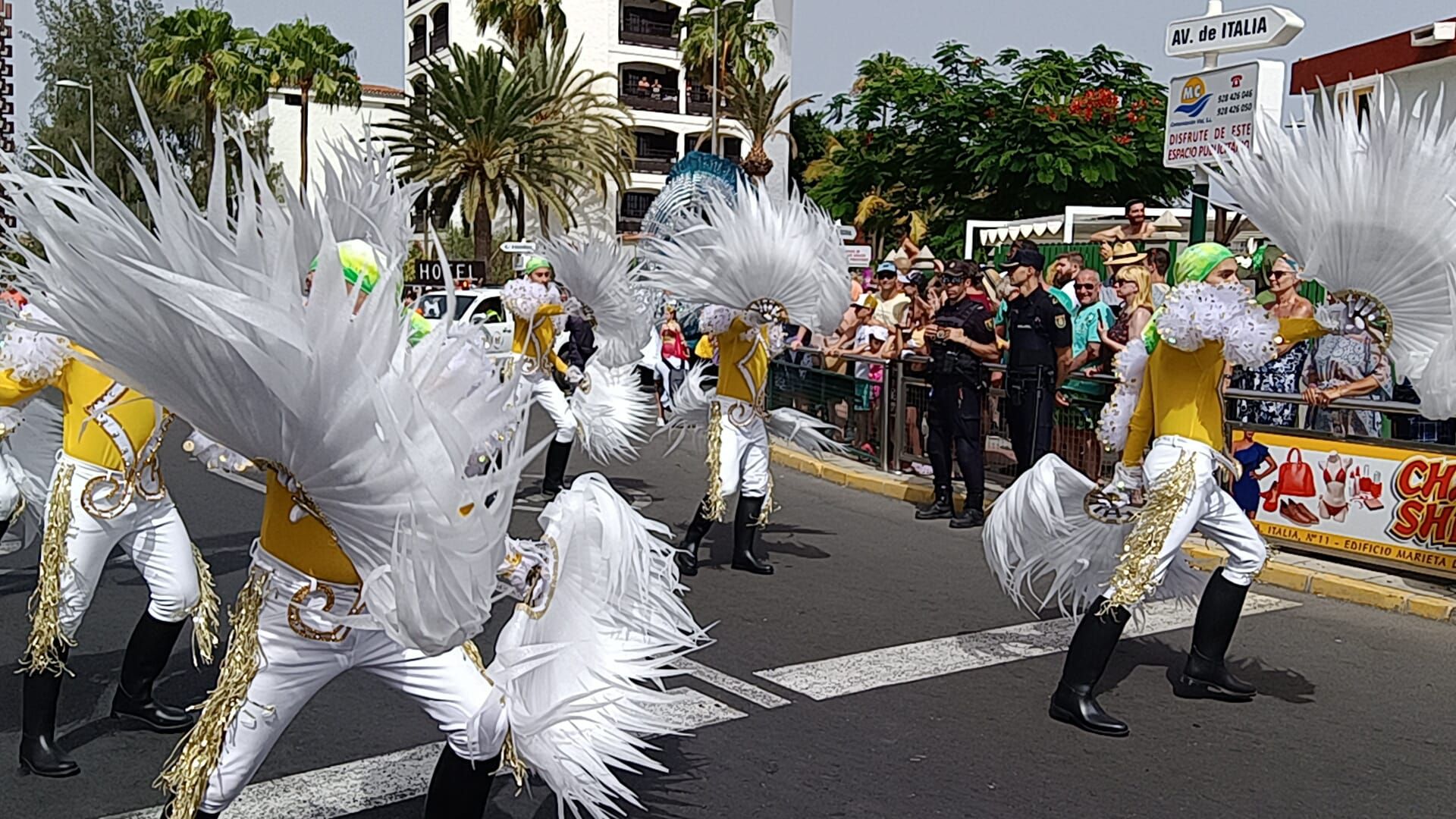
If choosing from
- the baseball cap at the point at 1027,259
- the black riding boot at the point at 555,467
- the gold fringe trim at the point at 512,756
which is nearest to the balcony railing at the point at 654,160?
the black riding boot at the point at 555,467

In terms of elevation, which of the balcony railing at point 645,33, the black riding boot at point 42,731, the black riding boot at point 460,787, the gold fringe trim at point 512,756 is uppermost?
the balcony railing at point 645,33

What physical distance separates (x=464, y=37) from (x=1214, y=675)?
175 ft

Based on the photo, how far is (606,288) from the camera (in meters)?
10.0

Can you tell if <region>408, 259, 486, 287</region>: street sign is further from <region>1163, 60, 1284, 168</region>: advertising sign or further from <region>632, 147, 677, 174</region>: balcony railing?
<region>632, 147, 677, 174</region>: balcony railing

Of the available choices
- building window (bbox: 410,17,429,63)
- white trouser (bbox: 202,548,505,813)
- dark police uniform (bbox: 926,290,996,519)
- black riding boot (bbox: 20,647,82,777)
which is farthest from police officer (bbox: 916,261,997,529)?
building window (bbox: 410,17,429,63)

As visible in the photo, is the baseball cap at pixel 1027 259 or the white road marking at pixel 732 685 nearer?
the white road marking at pixel 732 685

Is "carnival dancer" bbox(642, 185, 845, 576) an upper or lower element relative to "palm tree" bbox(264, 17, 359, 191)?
lower

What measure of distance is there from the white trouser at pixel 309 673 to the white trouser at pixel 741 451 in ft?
14.1

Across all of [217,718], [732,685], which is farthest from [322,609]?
[732,685]

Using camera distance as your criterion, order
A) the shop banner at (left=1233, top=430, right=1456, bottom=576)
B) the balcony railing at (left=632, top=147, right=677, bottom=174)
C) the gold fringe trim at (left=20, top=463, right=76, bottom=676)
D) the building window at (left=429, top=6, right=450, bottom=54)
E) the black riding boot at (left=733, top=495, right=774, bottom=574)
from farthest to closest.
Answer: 1. the building window at (left=429, top=6, right=450, bottom=54)
2. the balcony railing at (left=632, top=147, right=677, bottom=174)
3. the black riding boot at (left=733, top=495, right=774, bottom=574)
4. the shop banner at (left=1233, top=430, right=1456, bottom=576)
5. the gold fringe trim at (left=20, top=463, right=76, bottom=676)

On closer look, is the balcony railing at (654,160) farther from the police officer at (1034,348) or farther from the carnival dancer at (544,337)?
the police officer at (1034,348)

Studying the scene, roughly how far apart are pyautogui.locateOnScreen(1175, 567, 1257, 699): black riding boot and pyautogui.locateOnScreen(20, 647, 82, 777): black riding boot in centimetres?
431

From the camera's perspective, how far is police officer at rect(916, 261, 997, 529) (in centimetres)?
984

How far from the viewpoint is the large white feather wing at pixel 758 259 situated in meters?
7.70
